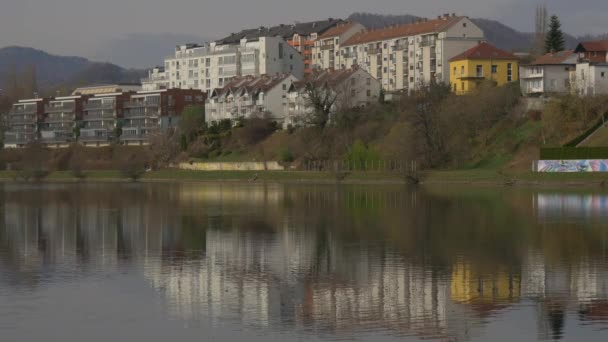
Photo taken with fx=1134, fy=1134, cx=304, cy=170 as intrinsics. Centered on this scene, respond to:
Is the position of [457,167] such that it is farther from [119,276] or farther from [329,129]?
[119,276]

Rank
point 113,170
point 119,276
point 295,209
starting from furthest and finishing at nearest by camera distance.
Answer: point 113,170
point 295,209
point 119,276

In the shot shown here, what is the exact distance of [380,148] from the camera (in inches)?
3922

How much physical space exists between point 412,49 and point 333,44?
20956mm

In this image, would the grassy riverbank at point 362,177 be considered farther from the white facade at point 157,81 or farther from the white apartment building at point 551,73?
the white facade at point 157,81

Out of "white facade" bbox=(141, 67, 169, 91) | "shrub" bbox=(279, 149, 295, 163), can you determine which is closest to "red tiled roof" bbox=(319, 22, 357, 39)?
"white facade" bbox=(141, 67, 169, 91)

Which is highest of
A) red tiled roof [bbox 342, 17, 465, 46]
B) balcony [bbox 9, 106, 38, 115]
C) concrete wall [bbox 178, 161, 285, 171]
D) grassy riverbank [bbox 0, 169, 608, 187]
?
red tiled roof [bbox 342, 17, 465, 46]

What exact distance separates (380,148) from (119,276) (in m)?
70.5

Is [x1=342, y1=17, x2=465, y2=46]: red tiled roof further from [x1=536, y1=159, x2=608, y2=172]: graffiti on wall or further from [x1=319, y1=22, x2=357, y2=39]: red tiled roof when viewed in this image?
[x1=536, y1=159, x2=608, y2=172]: graffiti on wall

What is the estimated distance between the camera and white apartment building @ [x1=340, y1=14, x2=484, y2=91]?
397ft

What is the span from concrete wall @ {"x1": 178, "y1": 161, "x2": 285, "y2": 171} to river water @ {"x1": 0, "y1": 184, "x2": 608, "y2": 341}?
54.0m

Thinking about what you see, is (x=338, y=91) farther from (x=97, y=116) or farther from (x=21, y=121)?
(x=21, y=121)

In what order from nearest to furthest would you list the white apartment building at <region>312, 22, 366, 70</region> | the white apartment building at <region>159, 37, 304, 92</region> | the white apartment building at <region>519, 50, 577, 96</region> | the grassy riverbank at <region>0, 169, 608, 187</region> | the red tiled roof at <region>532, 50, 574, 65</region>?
the grassy riverbank at <region>0, 169, 608, 187</region>, the white apartment building at <region>519, 50, 577, 96</region>, the red tiled roof at <region>532, 50, 574, 65</region>, the white apartment building at <region>312, 22, 366, 70</region>, the white apartment building at <region>159, 37, 304, 92</region>

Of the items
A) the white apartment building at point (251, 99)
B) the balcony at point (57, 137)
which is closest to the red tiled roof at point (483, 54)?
the white apartment building at point (251, 99)

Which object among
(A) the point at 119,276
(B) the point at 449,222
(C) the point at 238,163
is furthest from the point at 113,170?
(A) the point at 119,276
